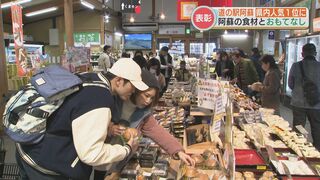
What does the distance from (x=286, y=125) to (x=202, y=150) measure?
1339 mm

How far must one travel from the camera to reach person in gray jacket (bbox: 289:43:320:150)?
5.10 meters

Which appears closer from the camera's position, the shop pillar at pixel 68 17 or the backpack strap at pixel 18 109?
the backpack strap at pixel 18 109

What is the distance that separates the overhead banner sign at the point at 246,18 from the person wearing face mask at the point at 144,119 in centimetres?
461

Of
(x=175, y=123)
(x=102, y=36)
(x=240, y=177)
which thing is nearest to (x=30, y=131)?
(x=240, y=177)

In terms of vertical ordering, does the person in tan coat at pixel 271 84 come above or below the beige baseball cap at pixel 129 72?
below

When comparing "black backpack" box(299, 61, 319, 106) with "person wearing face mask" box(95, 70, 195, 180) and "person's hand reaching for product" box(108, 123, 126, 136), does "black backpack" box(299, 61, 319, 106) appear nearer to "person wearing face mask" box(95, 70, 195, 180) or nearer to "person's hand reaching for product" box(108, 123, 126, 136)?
"person wearing face mask" box(95, 70, 195, 180)

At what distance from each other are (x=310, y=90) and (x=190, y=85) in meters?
2.50

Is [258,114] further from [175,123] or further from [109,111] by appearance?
[109,111]

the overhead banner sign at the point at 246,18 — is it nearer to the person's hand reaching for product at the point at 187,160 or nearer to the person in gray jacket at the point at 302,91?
the person in gray jacket at the point at 302,91

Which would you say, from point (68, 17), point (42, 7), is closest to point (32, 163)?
point (68, 17)

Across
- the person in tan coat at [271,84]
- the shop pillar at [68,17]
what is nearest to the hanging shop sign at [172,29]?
the shop pillar at [68,17]

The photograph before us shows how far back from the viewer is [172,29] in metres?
21.0

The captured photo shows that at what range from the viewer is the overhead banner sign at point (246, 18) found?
6793 mm

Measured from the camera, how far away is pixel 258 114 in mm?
4148
